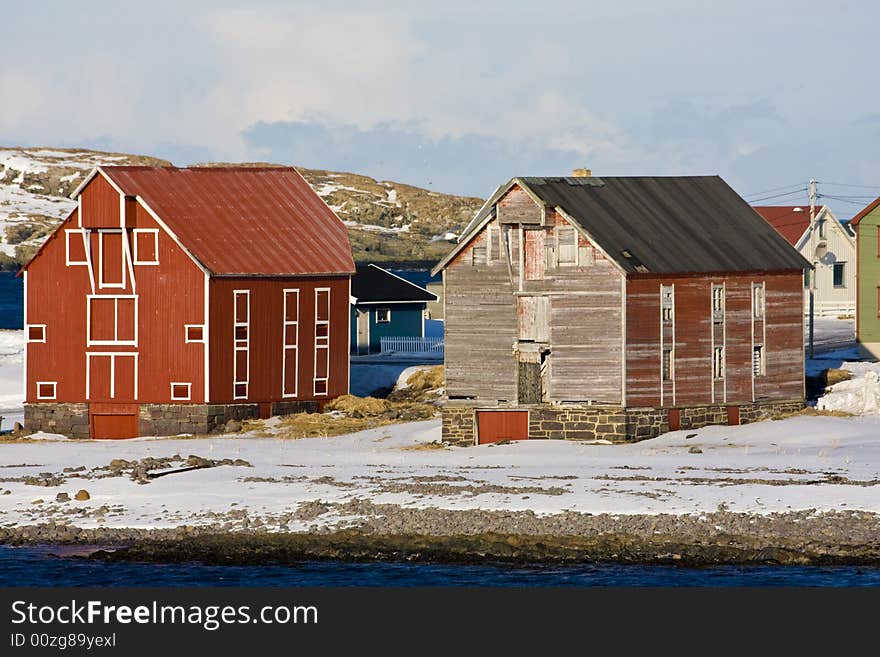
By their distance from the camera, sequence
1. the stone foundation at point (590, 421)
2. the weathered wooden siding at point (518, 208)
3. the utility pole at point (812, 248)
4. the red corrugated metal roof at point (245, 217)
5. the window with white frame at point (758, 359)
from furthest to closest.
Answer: the utility pole at point (812, 248)
the red corrugated metal roof at point (245, 217)
the window with white frame at point (758, 359)
the weathered wooden siding at point (518, 208)
the stone foundation at point (590, 421)

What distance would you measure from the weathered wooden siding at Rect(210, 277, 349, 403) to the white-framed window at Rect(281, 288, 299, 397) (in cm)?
10

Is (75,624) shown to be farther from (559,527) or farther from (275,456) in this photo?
(275,456)

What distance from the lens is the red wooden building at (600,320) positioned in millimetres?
56938

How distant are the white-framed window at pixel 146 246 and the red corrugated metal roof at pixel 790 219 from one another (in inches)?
1927

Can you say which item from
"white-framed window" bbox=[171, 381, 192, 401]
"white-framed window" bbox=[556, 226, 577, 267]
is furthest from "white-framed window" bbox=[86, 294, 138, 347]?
"white-framed window" bbox=[556, 226, 577, 267]

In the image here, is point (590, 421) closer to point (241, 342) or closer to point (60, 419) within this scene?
point (241, 342)

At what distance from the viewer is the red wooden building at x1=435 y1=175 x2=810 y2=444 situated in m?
56.9

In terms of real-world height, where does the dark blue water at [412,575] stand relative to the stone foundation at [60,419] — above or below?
below

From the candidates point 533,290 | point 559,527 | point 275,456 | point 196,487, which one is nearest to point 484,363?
point 533,290

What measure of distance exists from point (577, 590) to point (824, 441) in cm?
2029

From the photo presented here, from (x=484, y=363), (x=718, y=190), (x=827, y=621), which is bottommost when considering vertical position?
(x=827, y=621)

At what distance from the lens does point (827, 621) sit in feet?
108

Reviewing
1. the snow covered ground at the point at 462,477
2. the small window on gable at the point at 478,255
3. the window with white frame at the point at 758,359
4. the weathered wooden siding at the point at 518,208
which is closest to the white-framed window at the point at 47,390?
the snow covered ground at the point at 462,477

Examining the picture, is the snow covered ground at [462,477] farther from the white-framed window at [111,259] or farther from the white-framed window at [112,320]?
the white-framed window at [111,259]
